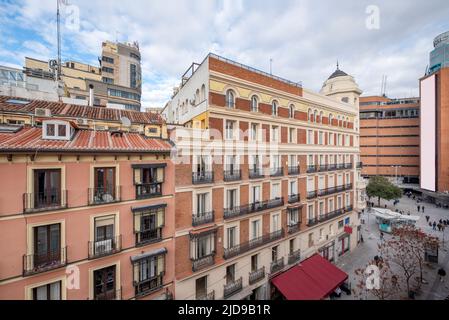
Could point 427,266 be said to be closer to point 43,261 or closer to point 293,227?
point 293,227

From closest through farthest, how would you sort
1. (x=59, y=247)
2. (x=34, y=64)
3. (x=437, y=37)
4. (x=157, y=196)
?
(x=59, y=247) → (x=157, y=196) → (x=34, y=64) → (x=437, y=37)

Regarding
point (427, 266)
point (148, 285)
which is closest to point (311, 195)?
point (427, 266)

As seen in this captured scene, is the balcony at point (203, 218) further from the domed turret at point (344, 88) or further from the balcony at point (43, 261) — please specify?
the domed turret at point (344, 88)

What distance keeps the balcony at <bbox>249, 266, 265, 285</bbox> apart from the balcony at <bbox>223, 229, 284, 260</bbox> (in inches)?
78.5

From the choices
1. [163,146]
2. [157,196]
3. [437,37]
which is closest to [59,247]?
[157,196]

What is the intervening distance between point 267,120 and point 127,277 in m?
15.5

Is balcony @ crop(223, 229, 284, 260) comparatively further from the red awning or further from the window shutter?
the window shutter

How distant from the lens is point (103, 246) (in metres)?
11.2

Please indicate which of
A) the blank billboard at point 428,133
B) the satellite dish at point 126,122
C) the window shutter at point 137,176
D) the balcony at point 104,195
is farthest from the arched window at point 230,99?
the blank billboard at point 428,133

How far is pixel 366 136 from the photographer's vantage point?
2483 inches

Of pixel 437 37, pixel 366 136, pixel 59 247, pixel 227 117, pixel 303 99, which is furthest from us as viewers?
pixel 366 136

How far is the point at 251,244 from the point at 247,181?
5.18 meters

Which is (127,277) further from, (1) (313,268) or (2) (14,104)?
(2) (14,104)

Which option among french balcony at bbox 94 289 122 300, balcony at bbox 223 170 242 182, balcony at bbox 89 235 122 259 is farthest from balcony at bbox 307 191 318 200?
french balcony at bbox 94 289 122 300
